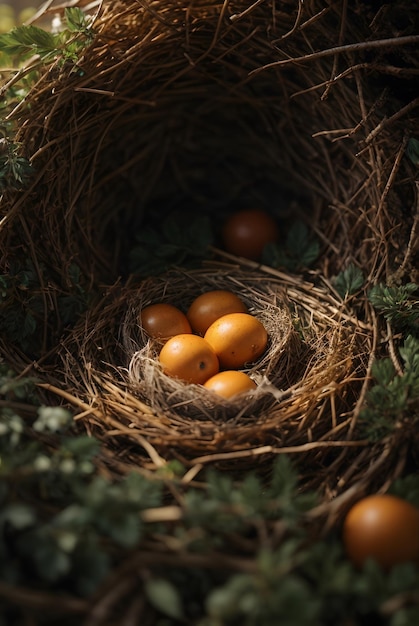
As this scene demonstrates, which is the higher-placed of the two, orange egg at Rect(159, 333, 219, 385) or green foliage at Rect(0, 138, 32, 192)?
green foliage at Rect(0, 138, 32, 192)

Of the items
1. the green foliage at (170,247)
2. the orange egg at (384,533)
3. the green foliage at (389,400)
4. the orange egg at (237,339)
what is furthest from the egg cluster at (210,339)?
the orange egg at (384,533)

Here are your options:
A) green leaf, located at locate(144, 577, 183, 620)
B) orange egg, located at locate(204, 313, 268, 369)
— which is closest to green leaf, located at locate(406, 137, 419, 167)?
orange egg, located at locate(204, 313, 268, 369)

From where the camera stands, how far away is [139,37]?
1.51 m

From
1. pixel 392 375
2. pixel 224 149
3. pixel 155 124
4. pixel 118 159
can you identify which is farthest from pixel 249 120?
pixel 392 375

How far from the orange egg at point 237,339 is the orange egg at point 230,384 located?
75 millimetres

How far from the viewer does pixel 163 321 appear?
159 cm

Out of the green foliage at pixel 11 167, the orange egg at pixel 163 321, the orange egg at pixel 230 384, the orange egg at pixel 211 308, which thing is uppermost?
the green foliage at pixel 11 167

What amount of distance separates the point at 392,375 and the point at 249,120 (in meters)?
0.90

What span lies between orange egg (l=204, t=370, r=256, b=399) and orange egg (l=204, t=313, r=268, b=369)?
0.25ft

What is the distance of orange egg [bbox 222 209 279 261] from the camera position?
1.86 metres

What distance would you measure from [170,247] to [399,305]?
0.70 metres

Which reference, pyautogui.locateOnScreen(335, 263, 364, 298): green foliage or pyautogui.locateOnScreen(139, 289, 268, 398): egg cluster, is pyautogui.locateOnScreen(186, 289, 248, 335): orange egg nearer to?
pyautogui.locateOnScreen(139, 289, 268, 398): egg cluster

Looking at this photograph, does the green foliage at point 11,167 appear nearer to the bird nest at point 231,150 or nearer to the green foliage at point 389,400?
the bird nest at point 231,150

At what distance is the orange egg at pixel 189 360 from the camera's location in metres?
1.46
